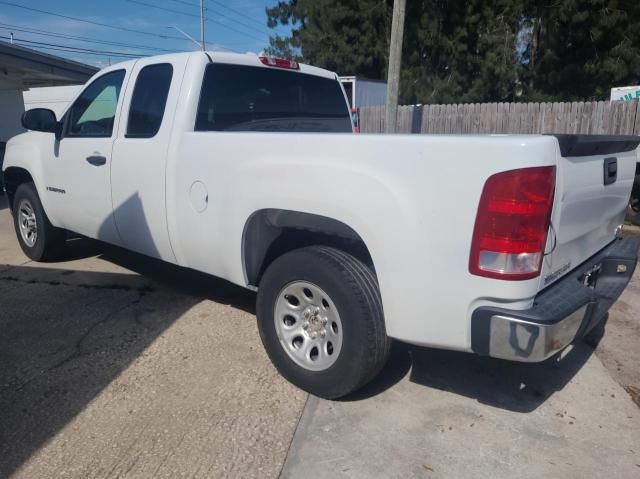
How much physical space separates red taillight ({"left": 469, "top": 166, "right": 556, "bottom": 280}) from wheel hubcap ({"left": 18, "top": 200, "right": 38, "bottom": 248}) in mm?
4952

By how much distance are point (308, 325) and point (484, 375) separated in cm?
126

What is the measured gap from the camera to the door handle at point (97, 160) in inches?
172

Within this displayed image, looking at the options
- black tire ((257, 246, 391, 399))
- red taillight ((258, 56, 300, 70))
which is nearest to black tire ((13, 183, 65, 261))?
red taillight ((258, 56, 300, 70))

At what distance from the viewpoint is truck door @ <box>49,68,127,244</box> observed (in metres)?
4.42

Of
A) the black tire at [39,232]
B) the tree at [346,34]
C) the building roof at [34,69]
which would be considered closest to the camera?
the black tire at [39,232]

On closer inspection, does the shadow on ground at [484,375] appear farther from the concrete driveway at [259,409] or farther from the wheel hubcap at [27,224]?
the wheel hubcap at [27,224]

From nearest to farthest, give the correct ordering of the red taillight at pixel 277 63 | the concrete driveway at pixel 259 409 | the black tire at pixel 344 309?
the concrete driveway at pixel 259 409 < the black tire at pixel 344 309 < the red taillight at pixel 277 63

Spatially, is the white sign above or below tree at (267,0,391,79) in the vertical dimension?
below

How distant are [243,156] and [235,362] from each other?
4.58 ft

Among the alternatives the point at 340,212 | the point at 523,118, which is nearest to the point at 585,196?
the point at 340,212

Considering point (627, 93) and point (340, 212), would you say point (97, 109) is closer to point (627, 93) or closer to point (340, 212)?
point (340, 212)

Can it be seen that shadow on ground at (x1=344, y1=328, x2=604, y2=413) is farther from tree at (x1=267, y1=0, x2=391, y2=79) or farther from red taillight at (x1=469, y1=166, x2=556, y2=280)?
tree at (x1=267, y1=0, x2=391, y2=79)

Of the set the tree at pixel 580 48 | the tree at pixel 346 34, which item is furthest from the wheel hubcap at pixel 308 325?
the tree at pixel 346 34

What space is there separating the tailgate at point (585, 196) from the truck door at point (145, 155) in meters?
2.53
